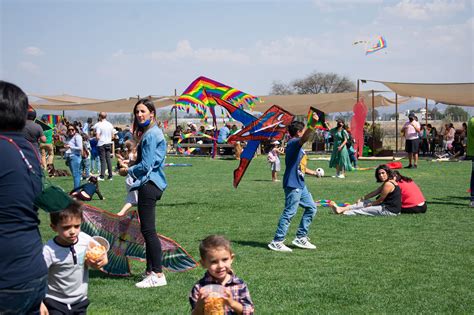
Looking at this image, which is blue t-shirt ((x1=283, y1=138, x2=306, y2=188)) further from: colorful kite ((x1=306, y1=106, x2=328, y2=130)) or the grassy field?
the grassy field

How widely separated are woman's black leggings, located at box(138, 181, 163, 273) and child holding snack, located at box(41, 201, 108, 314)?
2.17 metres

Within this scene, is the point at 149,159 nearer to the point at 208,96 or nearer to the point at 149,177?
the point at 149,177

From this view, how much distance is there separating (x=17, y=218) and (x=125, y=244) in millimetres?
3668

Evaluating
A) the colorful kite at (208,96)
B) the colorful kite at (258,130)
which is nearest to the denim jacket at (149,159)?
the colorful kite at (258,130)

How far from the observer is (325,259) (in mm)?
7652

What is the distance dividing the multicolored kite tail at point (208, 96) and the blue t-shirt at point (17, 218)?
9.79 m

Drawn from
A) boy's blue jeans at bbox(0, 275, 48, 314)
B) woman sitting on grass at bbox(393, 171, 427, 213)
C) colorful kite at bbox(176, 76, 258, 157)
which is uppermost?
colorful kite at bbox(176, 76, 258, 157)

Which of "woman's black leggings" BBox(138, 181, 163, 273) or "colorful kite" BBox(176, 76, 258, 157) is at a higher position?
"colorful kite" BBox(176, 76, 258, 157)

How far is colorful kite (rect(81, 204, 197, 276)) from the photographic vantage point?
21.1ft

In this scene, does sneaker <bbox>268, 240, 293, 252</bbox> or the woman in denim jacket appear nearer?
the woman in denim jacket

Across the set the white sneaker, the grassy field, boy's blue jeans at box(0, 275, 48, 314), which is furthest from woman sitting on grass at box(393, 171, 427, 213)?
→ boy's blue jeans at box(0, 275, 48, 314)

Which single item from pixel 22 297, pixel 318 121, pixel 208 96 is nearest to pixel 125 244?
pixel 318 121

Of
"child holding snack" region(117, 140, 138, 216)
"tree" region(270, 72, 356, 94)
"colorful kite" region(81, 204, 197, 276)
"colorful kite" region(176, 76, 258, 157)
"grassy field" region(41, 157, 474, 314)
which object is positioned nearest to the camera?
"grassy field" region(41, 157, 474, 314)

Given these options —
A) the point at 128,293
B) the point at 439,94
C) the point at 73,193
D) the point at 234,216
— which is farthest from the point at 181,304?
the point at 439,94
